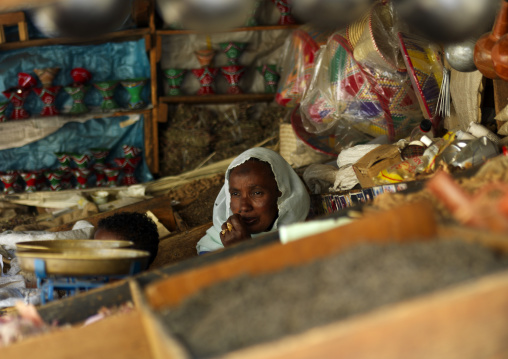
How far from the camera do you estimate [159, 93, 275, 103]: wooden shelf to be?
423cm

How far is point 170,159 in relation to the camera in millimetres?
4262

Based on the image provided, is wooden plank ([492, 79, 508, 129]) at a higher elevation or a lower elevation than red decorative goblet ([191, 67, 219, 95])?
higher

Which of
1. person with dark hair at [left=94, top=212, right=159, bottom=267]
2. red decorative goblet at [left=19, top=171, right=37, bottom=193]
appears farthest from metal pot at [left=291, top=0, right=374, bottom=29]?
red decorative goblet at [left=19, top=171, right=37, bottom=193]

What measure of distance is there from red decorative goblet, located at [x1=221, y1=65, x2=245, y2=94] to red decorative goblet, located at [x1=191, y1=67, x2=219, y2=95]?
9 cm

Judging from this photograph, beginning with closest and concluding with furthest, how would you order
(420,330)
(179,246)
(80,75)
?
(420,330)
(179,246)
(80,75)

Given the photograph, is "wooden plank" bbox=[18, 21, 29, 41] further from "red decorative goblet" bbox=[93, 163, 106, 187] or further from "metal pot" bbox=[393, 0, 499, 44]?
"metal pot" bbox=[393, 0, 499, 44]

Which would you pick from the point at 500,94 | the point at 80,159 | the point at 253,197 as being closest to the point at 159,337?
the point at 253,197

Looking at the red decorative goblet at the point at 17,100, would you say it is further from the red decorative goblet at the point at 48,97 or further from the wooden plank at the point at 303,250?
the wooden plank at the point at 303,250

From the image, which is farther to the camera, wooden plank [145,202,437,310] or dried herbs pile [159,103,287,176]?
dried herbs pile [159,103,287,176]

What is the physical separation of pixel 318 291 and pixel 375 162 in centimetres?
149

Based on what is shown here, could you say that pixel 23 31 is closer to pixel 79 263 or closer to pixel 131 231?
pixel 131 231

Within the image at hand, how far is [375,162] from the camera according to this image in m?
2.29

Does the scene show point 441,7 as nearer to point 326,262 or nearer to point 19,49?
point 326,262

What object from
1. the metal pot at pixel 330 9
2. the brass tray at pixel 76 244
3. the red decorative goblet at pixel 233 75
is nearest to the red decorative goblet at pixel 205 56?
the red decorative goblet at pixel 233 75
